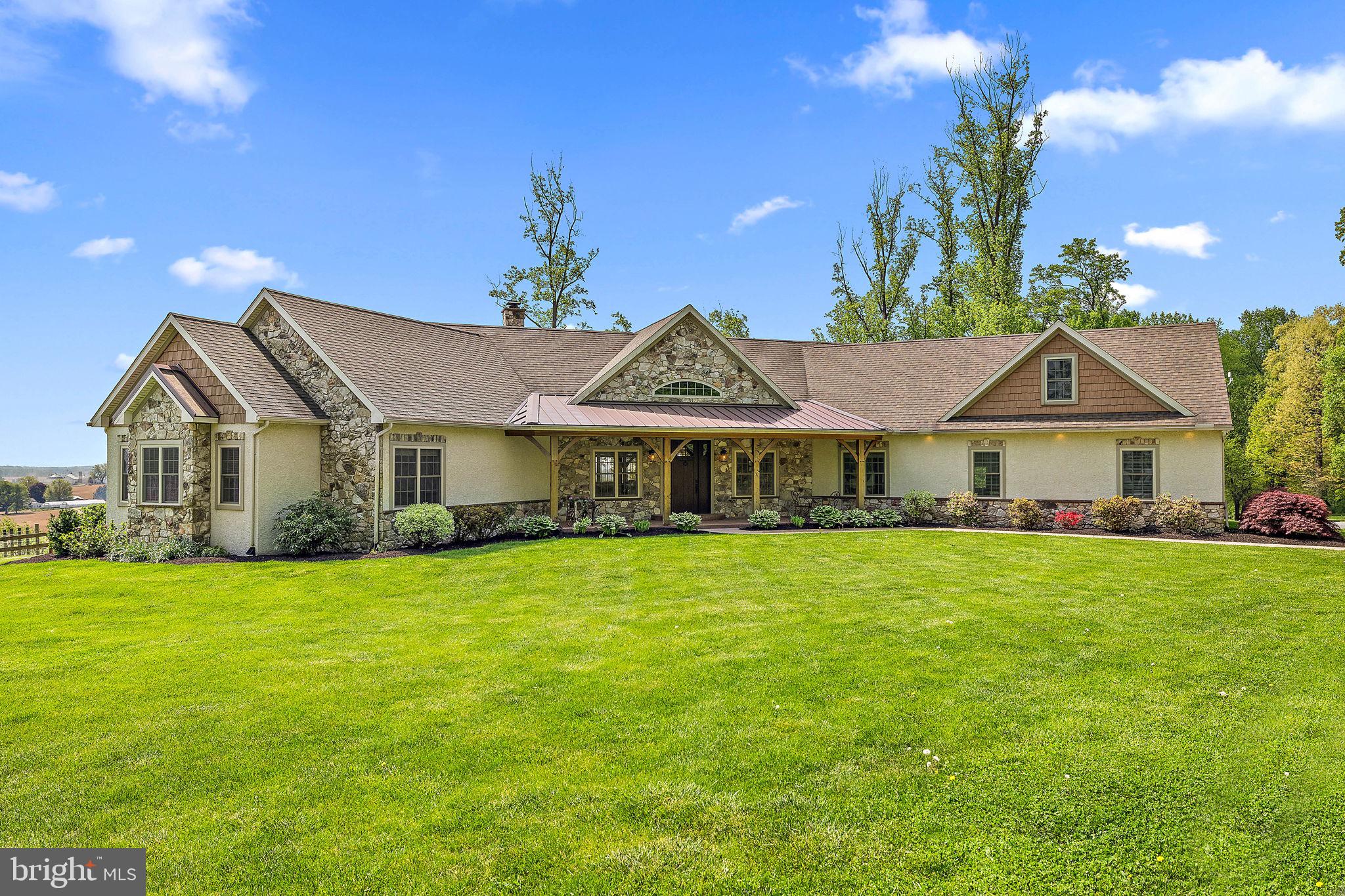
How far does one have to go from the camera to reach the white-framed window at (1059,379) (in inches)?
761

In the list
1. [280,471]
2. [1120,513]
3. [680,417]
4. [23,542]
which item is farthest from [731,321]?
[23,542]

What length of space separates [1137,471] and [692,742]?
18.5 m

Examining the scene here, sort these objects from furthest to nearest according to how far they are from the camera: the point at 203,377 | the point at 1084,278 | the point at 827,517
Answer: the point at 1084,278 < the point at 827,517 < the point at 203,377

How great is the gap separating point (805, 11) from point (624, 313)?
22331 mm

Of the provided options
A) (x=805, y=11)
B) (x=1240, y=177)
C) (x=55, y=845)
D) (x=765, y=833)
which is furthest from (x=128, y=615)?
(x=1240, y=177)

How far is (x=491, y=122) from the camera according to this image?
856 inches

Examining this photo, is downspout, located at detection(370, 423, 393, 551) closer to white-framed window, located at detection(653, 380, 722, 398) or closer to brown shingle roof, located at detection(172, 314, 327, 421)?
brown shingle roof, located at detection(172, 314, 327, 421)

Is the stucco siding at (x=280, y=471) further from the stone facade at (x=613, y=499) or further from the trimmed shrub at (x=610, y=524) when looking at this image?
the trimmed shrub at (x=610, y=524)

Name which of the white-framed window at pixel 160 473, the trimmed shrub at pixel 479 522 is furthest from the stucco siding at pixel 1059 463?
the white-framed window at pixel 160 473

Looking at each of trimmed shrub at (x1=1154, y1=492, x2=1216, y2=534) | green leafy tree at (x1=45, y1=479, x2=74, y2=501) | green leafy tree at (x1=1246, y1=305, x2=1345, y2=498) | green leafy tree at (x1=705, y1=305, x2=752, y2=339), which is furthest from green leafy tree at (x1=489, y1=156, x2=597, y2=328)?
green leafy tree at (x1=45, y1=479, x2=74, y2=501)

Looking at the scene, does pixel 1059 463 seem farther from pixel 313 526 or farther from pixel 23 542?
pixel 23 542

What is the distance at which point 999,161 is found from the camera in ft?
112

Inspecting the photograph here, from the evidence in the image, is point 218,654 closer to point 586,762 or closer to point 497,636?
point 497,636

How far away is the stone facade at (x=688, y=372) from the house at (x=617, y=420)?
6 cm
